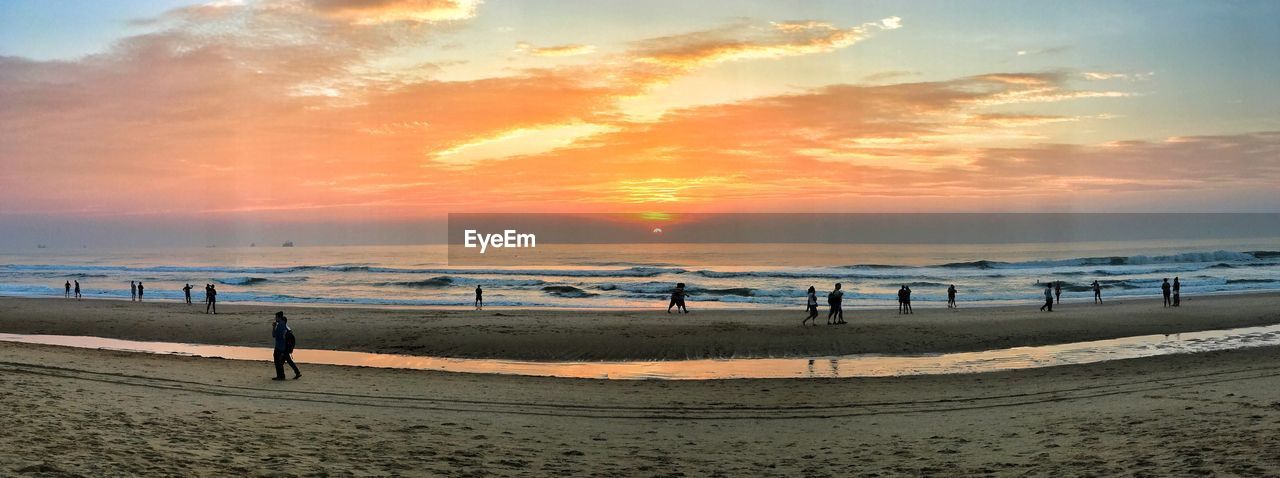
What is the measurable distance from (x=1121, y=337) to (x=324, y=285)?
195 feet

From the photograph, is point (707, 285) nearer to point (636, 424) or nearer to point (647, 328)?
point (647, 328)

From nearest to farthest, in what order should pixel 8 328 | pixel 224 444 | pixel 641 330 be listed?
1. pixel 224 444
2. pixel 641 330
3. pixel 8 328

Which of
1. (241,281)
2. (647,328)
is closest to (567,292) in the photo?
(647,328)

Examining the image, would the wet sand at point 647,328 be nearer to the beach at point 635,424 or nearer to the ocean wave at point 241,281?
the beach at point 635,424

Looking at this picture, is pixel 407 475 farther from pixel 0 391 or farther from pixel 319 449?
pixel 0 391

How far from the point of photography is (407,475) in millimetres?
8773

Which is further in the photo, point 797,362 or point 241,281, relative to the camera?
point 241,281

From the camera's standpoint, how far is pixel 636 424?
1224 centimetres

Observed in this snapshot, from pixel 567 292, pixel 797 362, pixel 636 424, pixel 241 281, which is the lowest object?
pixel 797 362

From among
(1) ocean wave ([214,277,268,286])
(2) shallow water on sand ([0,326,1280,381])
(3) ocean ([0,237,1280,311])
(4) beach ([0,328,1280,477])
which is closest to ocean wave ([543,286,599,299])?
(3) ocean ([0,237,1280,311])

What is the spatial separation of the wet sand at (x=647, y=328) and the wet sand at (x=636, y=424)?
6.14 metres

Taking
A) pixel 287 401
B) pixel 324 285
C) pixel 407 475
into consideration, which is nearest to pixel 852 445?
pixel 407 475

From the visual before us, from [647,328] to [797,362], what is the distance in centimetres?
811

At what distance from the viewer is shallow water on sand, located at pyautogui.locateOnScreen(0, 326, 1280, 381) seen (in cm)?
1864
